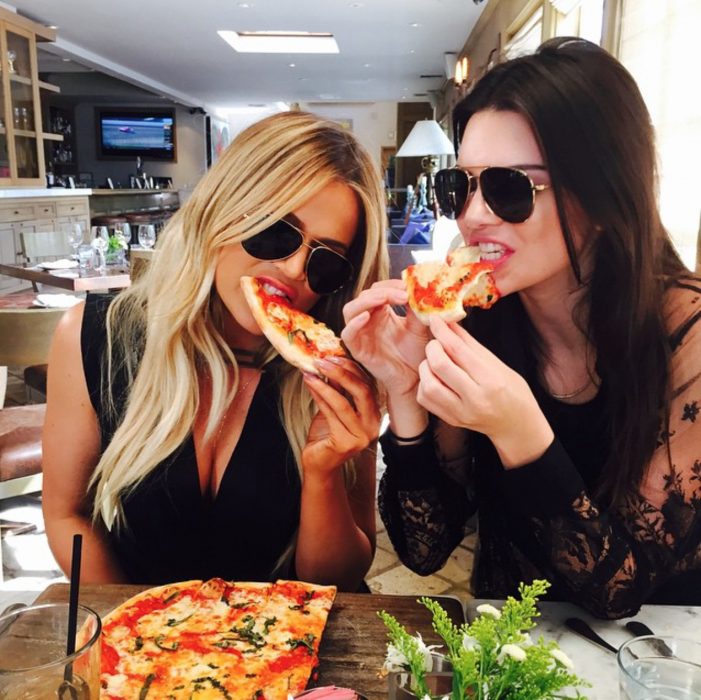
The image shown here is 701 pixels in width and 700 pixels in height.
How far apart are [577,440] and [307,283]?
0.66 meters

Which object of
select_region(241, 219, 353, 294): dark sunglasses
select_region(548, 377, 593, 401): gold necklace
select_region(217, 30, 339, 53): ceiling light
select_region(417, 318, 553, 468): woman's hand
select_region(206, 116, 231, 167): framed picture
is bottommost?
select_region(548, 377, 593, 401): gold necklace

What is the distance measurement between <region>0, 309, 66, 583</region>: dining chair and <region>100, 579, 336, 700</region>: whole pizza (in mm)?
1702

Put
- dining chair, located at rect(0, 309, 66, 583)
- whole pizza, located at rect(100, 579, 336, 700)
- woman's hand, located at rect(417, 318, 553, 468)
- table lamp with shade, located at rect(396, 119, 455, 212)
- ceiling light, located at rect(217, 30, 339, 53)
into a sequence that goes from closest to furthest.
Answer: whole pizza, located at rect(100, 579, 336, 700)
woman's hand, located at rect(417, 318, 553, 468)
dining chair, located at rect(0, 309, 66, 583)
table lamp with shade, located at rect(396, 119, 455, 212)
ceiling light, located at rect(217, 30, 339, 53)

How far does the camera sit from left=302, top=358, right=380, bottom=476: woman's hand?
1258 millimetres

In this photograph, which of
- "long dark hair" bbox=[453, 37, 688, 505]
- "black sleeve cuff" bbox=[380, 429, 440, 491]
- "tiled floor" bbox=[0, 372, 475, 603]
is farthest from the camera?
"tiled floor" bbox=[0, 372, 475, 603]

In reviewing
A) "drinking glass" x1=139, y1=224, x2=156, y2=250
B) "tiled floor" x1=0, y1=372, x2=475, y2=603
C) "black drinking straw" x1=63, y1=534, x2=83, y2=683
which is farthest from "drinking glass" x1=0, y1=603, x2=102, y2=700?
"drinking glass" x1=139, y1=224, x2=156, y2=250

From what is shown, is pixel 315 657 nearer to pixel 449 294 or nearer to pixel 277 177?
pixel 449 294

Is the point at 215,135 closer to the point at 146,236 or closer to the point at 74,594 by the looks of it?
the point at 146,236

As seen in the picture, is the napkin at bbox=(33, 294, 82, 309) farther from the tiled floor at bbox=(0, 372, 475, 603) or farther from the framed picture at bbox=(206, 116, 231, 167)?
the framed picture at bbox=(206, 116, 231, 167)

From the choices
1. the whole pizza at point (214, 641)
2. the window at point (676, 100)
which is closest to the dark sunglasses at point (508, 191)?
the whole pizza at point (214, 641)

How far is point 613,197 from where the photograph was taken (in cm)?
124

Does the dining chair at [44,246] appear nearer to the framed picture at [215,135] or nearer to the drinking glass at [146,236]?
the drinking glass at [146,236]

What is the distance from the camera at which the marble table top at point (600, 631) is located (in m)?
0.91

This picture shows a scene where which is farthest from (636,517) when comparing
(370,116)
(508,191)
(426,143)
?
(370,116)
